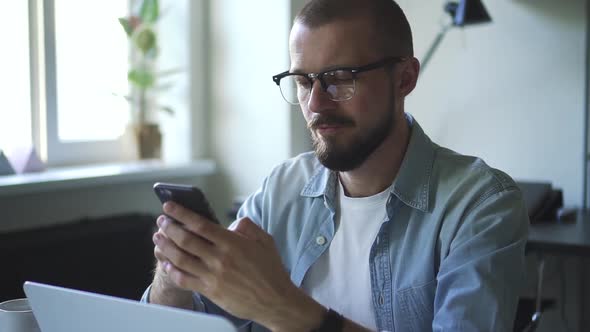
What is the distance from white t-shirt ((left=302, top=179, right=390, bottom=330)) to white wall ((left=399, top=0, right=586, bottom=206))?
56.3 inches

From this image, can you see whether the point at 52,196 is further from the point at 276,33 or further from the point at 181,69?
the point at 276,33

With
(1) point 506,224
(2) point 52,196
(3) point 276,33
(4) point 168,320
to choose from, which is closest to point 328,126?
(1) point 506,224

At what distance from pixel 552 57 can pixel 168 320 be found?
2105 mm

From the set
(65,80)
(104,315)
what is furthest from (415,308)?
(65,80)

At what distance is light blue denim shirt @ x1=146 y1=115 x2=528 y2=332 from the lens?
102 cm

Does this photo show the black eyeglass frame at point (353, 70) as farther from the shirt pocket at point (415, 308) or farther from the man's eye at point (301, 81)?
the shirt pocket at point (415, 308)

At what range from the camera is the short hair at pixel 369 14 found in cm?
123

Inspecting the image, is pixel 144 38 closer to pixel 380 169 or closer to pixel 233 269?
pixel 380 169

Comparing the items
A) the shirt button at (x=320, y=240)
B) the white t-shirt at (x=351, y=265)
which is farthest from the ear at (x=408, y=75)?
the shirt button at (x=320, y=240)

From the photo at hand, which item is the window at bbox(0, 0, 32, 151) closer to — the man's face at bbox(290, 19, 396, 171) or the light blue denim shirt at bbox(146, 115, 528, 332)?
the light blue denim shirt at bbox(146, 115, 528, 332)

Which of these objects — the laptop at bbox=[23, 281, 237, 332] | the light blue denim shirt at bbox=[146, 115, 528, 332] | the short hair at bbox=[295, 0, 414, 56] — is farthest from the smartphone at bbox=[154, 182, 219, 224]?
the short hair at bbox=[295, 0, 414, 56]

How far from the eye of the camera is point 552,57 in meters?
2.45

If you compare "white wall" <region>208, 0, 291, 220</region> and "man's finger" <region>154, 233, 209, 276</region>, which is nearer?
"man's finger" <region>154, 233, 209, 276</region>

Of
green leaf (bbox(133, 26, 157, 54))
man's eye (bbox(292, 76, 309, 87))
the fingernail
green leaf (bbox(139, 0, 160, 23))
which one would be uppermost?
green leaf (bbox(139, 0, 160, 23))
